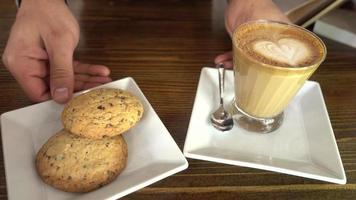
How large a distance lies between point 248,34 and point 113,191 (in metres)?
0.37

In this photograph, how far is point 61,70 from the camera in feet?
2.10

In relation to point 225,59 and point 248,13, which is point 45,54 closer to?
point 225,59

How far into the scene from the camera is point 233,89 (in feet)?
2.37

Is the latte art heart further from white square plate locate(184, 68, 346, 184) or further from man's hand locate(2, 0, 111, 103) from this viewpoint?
man's hand locate(2, 0, 111, 103)

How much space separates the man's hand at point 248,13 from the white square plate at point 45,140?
30 centimetres

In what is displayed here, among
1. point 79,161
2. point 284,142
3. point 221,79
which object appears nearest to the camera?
point 79,161

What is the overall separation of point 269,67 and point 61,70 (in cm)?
37

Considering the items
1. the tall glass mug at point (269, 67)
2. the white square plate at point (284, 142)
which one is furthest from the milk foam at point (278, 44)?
the white square plate at point (284, 142)

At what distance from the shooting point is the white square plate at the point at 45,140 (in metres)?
0.47

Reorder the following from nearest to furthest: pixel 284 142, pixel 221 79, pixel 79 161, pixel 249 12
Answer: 1. pixel 79 161
2. pixel 284 142
3. pixel 221 79
4. pixel 249 12

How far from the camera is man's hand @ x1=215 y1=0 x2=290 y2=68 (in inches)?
31.9

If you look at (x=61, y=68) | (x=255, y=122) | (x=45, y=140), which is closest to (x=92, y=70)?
(x=61, y=68)

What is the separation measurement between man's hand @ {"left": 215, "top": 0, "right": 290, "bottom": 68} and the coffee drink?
0.47 ft

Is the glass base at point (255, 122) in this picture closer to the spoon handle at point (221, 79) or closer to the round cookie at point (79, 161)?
the spoon handle at point (221, 79)
